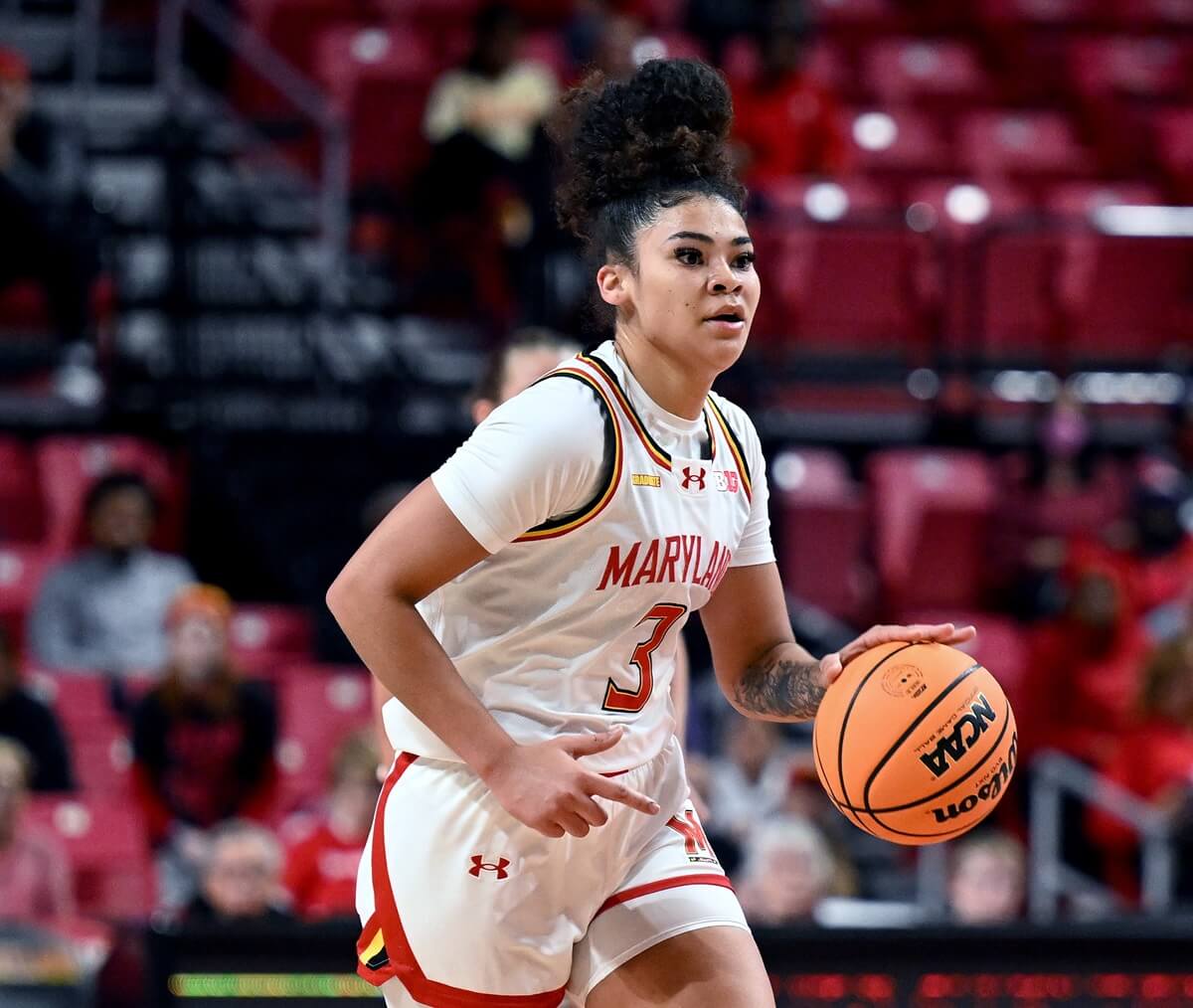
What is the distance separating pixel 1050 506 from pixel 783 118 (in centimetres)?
233

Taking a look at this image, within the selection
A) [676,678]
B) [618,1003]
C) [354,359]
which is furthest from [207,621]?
[618,1003]

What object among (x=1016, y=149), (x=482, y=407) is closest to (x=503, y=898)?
(x=482, y=407)

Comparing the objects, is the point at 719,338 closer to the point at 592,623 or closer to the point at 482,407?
the point at 592,623

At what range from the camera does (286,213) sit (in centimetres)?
982

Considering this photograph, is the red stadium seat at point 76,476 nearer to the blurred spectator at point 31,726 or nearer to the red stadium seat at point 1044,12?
the blurred spectator at point 31,726

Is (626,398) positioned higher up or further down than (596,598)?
higher up

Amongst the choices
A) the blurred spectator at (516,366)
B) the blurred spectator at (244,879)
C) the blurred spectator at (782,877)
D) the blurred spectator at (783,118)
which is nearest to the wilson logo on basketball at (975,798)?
the blurred spectator at (516,366)

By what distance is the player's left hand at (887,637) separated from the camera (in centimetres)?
319

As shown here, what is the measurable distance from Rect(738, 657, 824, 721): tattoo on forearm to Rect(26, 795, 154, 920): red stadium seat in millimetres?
3731

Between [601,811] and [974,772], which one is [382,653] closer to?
[601,811]

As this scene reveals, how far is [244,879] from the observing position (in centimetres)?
584

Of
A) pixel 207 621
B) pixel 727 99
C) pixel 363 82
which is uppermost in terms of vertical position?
pixel 363 82

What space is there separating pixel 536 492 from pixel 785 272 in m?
6.34

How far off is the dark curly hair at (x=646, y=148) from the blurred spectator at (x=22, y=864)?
11.7 ft
